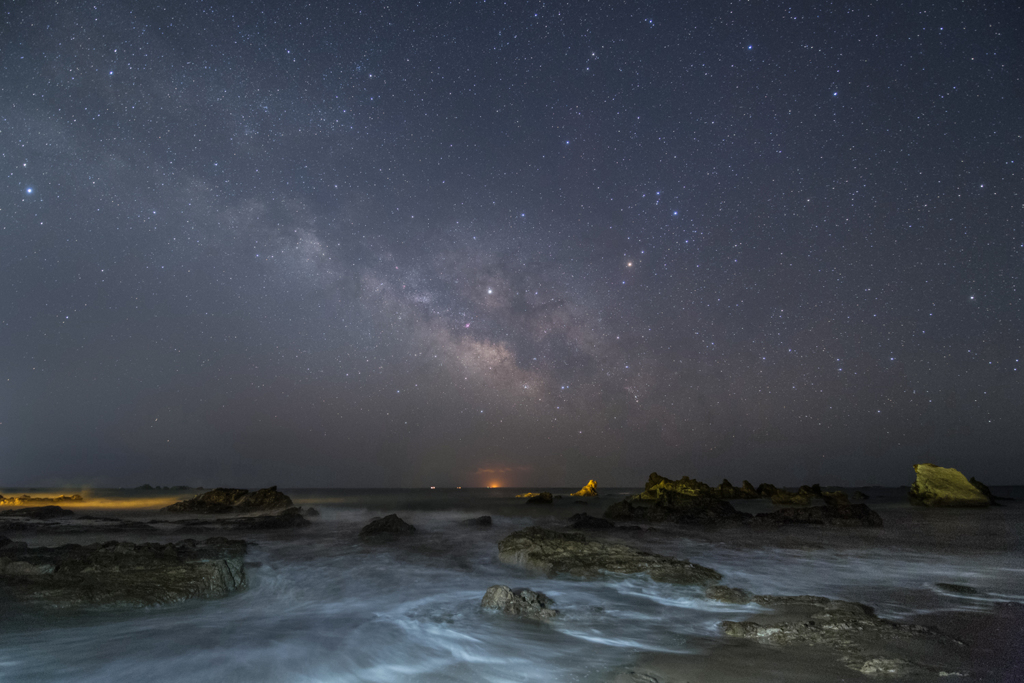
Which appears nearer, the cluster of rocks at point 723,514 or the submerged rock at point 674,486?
the cluster of rocks at point 723,514

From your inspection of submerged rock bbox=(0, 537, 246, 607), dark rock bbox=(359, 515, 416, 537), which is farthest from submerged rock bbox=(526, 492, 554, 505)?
submerged rock bbox=(0, 537, 246, 607)

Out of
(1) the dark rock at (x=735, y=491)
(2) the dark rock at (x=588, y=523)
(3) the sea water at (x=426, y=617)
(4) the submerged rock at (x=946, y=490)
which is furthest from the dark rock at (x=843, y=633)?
(1) the dark rock at (x=735, y=491)

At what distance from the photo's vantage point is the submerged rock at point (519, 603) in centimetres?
654

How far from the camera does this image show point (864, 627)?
18.0 ft

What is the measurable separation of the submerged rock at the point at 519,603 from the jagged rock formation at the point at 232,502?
25755 mm

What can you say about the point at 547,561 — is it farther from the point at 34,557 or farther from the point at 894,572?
the point at 34,557

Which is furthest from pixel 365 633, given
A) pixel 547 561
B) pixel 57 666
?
pixel 547 561

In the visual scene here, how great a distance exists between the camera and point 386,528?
16.7 meters

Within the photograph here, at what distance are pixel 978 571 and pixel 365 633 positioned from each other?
12727 mm

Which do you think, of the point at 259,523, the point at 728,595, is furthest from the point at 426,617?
the point at 259,523

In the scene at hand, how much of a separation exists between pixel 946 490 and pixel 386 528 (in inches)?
1592

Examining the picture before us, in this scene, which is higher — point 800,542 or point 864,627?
point 864,627

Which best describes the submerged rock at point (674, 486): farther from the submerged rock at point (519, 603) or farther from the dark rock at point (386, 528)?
the submerged rock at point (519, 603)

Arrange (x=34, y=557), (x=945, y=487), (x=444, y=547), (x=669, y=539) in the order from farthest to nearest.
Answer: (x=945, y=487)
(x=669, y=539)
(x=444, y=547)
(x=34, y=557)
